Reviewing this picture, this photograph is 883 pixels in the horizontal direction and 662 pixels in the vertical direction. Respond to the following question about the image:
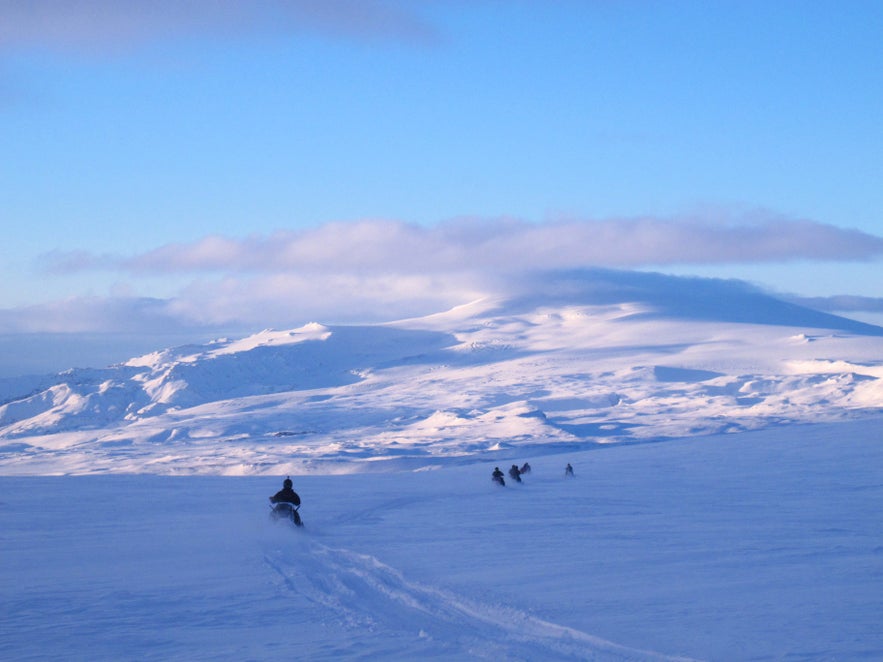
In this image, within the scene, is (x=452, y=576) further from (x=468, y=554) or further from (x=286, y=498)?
(x=286, y=498)

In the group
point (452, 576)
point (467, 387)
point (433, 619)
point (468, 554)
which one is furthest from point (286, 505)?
point (467, 387)

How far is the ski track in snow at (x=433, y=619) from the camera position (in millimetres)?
7109

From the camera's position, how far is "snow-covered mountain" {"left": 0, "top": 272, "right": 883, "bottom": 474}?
54.8 metres

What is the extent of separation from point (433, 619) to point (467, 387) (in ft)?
240

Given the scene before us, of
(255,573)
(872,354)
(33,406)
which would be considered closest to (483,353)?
(872,354)

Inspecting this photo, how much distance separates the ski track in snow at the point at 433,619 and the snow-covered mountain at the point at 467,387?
32859 mm

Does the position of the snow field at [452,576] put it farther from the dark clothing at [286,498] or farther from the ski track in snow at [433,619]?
the dark clothing at [286,498]

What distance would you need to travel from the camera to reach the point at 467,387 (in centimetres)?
8119

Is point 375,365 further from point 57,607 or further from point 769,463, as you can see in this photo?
point 57,607

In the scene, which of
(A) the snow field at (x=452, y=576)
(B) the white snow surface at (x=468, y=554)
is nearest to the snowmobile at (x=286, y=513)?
(B) the white snow surface at (x=468, y=554)

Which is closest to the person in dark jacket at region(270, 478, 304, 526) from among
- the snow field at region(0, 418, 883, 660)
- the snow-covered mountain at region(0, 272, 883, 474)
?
the snow field at region(0, 418, 883, 660)

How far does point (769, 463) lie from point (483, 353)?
74.7 meters

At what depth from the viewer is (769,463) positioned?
25.5m

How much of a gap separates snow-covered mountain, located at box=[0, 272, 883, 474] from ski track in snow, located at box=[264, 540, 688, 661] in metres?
32.9
